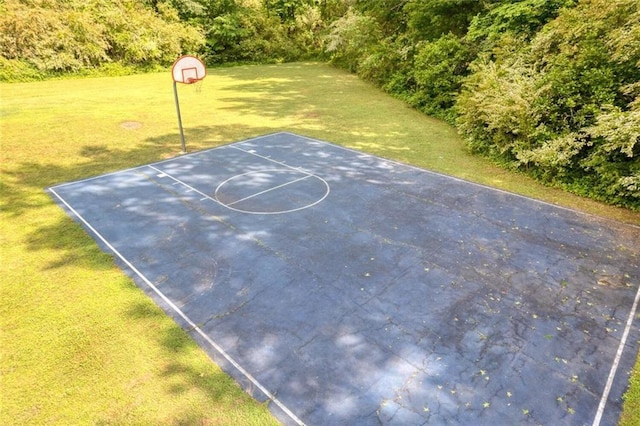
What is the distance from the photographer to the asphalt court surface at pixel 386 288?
14.1 ft

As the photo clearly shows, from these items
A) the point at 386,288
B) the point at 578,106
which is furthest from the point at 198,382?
the point at 578,106

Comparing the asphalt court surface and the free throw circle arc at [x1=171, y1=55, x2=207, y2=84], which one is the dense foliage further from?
the free throw circle arc at [x1=171, y1=55, x2=207, y2=84]

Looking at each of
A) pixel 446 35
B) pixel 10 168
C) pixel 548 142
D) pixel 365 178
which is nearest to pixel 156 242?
pixel 365 178

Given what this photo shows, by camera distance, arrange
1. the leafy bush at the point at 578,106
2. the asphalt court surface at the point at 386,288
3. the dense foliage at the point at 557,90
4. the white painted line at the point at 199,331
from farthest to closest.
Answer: the dense foliage at the point at 557,90
the leafy bush at the point at 578,106
the asphalt court surface at the point at 386,288
the white painted line at the point at 199,331

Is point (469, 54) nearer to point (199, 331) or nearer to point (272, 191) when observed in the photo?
point (272, 191)

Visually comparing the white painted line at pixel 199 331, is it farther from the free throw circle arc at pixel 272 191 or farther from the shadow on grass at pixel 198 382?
the free throw circle arc at pixel 272 191

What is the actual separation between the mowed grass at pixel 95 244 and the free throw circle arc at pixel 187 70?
6.66ft

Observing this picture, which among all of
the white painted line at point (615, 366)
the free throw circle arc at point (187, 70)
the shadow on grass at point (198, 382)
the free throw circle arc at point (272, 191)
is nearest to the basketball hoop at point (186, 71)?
the free throw circle arc at point (187, 70)

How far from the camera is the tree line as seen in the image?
902cm

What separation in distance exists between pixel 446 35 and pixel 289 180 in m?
11.6

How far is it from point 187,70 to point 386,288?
10.00 meters

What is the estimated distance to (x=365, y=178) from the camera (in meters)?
9.94

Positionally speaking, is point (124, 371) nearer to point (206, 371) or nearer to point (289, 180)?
point (206, 371)

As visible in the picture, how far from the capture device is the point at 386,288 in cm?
591
